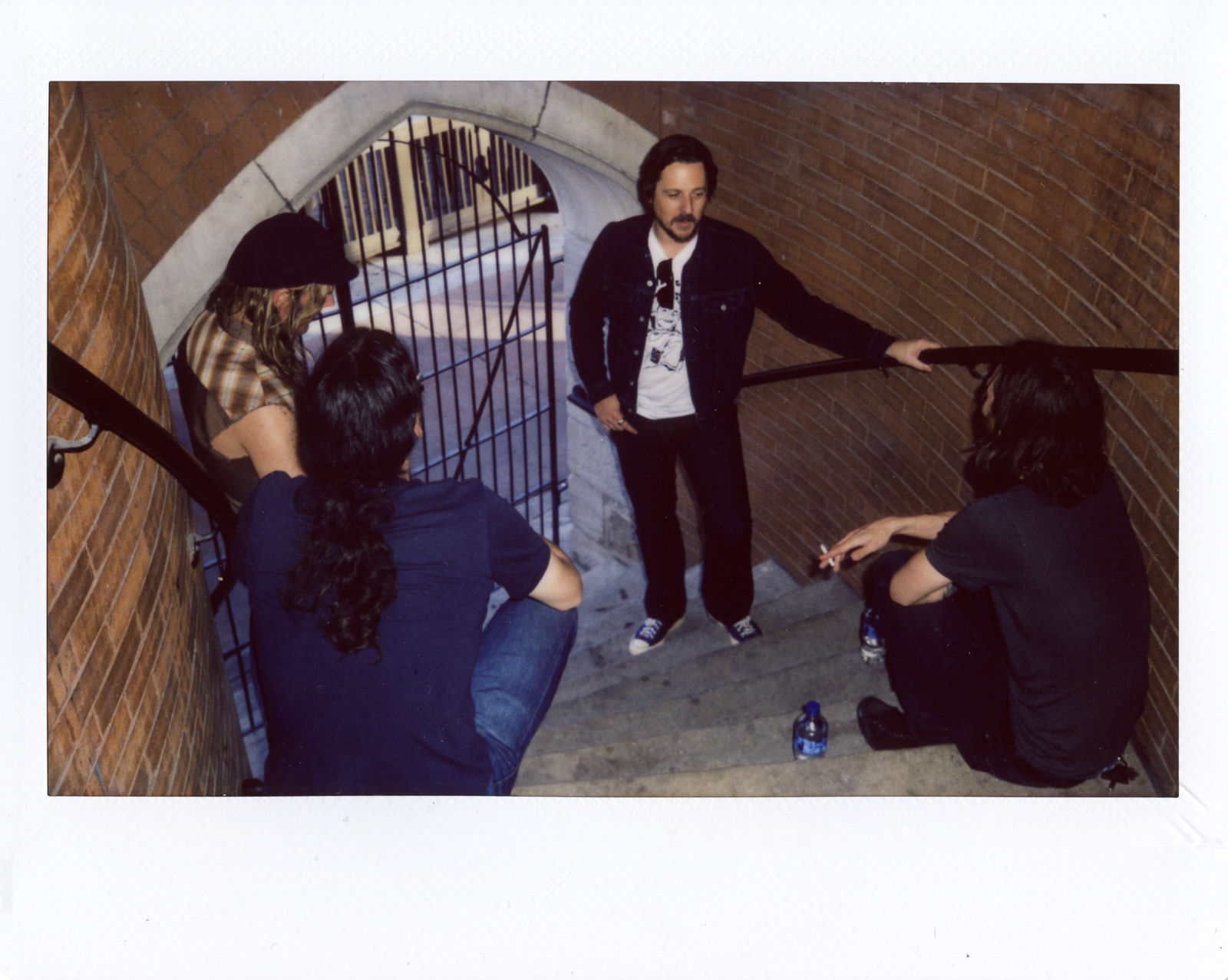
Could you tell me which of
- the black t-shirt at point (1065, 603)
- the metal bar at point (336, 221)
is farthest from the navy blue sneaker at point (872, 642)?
the metal bar at point (336, 221)

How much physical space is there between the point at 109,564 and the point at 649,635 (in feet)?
7.50

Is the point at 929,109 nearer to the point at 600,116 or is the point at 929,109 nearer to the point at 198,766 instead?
the point at 600,116

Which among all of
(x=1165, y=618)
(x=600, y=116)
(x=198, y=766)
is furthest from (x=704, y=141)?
(x=198, y=766)

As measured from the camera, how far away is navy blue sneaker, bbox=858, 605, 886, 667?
3.38 m

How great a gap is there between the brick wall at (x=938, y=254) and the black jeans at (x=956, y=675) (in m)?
0.39

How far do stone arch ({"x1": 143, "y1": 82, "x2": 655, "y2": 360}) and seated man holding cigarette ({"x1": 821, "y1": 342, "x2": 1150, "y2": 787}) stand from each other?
6.83ft

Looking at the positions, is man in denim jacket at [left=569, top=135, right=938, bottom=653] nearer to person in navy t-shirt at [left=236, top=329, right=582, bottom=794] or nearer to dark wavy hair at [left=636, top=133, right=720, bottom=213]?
dark wavy hair at [left=636, top=133, right=720, bottom=213]

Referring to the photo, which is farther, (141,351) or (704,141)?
(704,141)

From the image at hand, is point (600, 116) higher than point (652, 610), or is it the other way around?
point (600, 116)

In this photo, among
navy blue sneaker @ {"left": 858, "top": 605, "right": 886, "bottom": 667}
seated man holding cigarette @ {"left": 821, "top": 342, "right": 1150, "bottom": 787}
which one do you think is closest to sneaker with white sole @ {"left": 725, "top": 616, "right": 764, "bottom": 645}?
navy blue sneaker @ {"left": 858, "top": 605, "right": 886, "bottom": 667}

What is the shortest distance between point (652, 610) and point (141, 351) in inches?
82.4

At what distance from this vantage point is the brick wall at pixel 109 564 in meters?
1.69

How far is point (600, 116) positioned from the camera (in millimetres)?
3859
